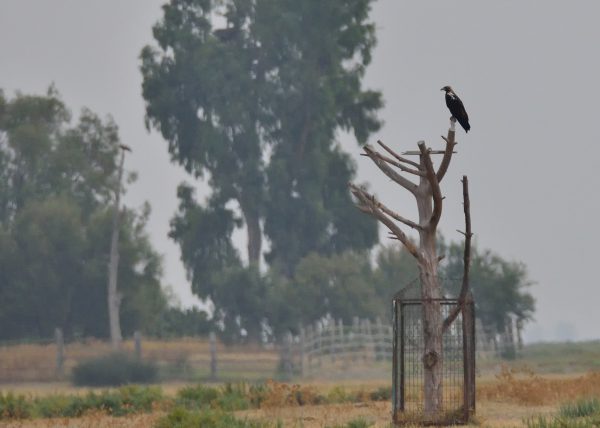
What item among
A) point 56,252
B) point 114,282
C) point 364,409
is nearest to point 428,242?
point 364,409

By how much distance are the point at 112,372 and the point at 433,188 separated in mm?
34105

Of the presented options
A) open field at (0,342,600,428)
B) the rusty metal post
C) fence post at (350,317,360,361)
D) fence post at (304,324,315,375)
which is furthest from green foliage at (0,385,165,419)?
fence post at (350,317,360,361)

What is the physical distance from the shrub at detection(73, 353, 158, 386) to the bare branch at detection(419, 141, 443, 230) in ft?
107

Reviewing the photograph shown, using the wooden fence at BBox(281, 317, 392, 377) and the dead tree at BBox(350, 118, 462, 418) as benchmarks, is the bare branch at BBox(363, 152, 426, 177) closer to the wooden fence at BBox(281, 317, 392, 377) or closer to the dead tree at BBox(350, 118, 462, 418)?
the dead tree at BBox(350, 118, 462, 418)

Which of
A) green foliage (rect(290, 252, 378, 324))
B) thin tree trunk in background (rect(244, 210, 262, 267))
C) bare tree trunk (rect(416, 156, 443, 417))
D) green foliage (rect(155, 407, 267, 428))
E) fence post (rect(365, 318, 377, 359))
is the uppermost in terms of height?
thin tree trunk in background (rect(244, 210, 262, 267))

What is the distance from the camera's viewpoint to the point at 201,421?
2230 cm

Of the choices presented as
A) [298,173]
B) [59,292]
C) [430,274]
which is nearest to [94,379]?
[59,292]

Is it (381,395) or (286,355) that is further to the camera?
(286,355)

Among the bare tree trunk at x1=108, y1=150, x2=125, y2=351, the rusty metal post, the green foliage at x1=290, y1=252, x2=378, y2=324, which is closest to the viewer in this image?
the rusty metal post

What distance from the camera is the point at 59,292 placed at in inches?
2714

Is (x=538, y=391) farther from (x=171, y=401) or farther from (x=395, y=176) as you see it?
(x=395, y=176)

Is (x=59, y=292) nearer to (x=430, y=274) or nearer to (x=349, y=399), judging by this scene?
(x=349, y=399)

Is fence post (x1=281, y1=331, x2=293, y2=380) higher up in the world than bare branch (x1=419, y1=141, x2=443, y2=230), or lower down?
lower down

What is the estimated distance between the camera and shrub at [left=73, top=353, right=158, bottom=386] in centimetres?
5388
